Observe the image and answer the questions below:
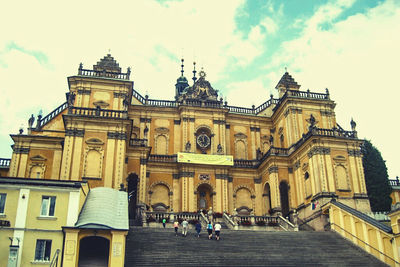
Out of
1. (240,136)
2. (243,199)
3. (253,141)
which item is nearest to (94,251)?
(243,199)

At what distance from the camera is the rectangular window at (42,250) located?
22484mm

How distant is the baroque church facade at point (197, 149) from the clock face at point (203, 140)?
114mm

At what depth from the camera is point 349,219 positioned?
3117 centimetres

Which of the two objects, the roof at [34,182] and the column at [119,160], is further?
the column at [119,160]

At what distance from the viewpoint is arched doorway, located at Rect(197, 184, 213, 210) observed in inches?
1759

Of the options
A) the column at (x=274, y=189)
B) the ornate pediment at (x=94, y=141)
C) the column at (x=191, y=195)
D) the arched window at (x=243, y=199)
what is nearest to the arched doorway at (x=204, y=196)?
the column at (x=191, y=195)

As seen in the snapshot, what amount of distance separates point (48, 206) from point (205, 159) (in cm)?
2240

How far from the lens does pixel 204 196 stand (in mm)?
45438

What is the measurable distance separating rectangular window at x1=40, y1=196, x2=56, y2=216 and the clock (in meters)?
24.4

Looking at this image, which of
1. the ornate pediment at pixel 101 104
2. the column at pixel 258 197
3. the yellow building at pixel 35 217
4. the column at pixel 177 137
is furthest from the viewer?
the column at pixel 177 137

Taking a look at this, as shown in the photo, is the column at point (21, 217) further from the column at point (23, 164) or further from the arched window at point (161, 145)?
the arched window at point (161, 145)

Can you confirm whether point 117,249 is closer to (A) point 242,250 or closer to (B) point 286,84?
(A) point 242,250

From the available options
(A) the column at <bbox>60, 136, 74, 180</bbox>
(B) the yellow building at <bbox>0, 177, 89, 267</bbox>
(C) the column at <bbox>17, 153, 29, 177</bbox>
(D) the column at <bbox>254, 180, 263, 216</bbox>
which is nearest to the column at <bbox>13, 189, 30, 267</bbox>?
(B) the yellow building at <bbox>0, 177, 89, 267</bbox>

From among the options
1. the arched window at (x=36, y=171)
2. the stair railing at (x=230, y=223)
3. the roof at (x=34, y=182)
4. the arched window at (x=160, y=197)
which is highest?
the arched window at (x=36, y=171)
